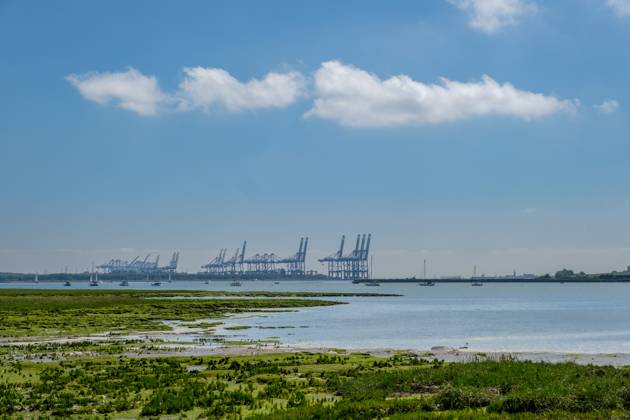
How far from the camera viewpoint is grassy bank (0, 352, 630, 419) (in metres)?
18.2

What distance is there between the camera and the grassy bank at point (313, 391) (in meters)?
18.2

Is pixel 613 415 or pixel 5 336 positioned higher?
pixel 613 415

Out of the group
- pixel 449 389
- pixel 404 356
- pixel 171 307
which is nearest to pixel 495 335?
pixel 404 356

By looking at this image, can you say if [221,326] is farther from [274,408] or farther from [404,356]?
[274,408]

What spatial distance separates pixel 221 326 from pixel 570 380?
45.6 m

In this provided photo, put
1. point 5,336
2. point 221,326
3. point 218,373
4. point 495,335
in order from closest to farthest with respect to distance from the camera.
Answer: point 218,373 → point 5,336 → point 495,335 → point 221,326

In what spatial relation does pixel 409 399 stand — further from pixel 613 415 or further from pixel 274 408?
pixel 613 415

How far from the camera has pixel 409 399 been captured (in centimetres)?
1970

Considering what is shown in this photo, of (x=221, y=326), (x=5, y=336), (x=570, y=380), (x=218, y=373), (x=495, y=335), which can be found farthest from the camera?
(x=221, y=326)

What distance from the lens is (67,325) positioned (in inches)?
2335

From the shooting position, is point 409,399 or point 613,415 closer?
point 613,415

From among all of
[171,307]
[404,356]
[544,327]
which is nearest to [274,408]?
[404,356]

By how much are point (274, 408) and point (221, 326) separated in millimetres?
44916

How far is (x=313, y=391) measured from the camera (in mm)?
22875
